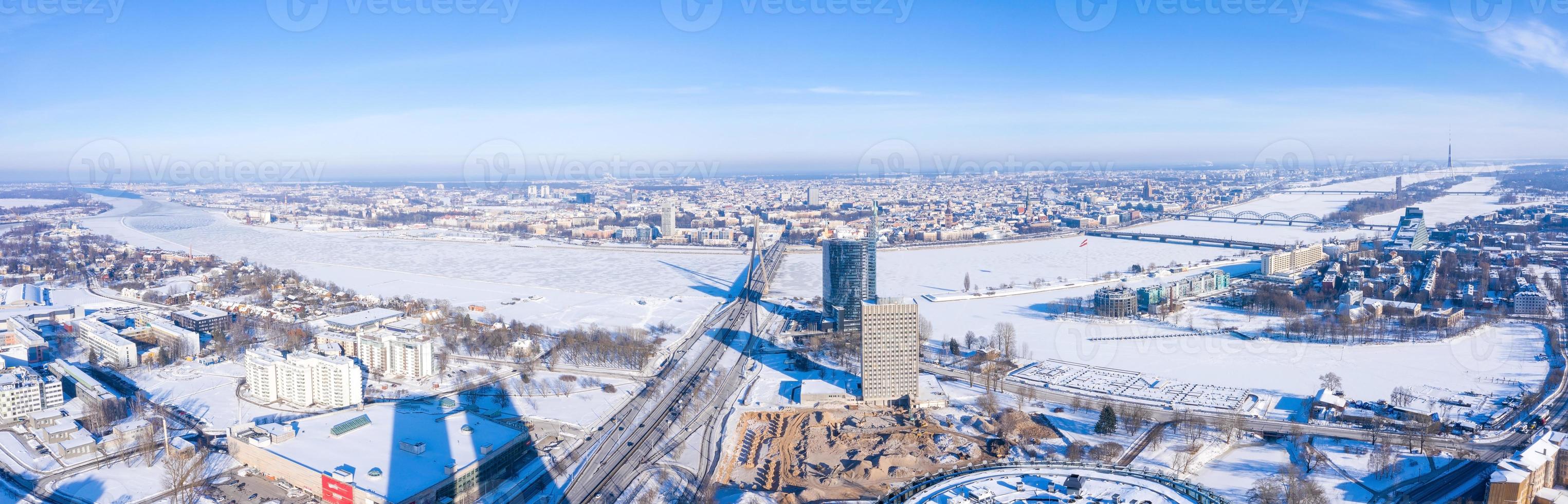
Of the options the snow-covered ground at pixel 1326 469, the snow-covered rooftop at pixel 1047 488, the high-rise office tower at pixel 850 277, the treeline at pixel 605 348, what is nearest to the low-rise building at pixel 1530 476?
the snow-covered ground at pixel 1326 469

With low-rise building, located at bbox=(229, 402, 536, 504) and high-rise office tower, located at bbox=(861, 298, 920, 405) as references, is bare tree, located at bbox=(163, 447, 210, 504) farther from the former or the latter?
high-rise office tower, located at bbox=(861, 298, 920, 405)

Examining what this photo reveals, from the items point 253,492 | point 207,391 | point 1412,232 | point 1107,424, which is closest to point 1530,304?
point 1412,232

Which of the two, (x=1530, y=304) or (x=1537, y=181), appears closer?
(x=1530, y=304)

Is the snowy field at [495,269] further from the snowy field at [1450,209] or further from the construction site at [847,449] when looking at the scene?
the snowy field at [1450,209]

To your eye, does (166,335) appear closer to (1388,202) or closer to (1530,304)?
(1530,304)

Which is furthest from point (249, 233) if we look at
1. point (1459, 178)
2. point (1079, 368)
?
point (1459, 178)
